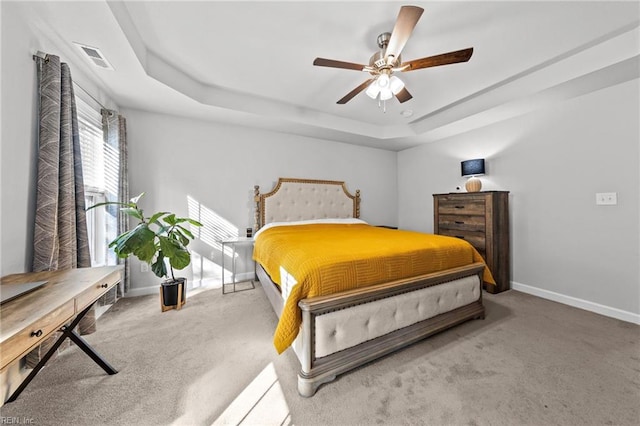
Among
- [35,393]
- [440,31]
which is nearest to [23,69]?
[35,393]

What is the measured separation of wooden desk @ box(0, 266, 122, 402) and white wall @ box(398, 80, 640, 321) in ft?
14.2

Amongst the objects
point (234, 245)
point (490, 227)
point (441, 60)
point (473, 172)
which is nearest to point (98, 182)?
point (234, 245)

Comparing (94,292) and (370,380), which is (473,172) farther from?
(94,292)

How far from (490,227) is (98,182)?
4.59m

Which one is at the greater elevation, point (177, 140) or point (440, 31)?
point (440, 31)

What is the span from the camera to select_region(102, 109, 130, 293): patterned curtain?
261 cm

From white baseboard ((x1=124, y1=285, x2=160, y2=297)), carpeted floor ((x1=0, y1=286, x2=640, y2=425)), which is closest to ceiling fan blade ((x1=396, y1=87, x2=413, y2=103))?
carpeted floor ((x1=0, y1=286, x2=640, y2=425))

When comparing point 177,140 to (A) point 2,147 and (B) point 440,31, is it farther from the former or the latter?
(B) point 440,31

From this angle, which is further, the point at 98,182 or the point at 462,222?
the point at 462,222

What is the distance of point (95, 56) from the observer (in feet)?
6.51

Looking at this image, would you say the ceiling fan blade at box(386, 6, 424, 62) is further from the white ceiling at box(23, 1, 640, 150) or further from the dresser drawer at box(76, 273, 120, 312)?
the dresser drawer at box(76, 273, 120, 312)

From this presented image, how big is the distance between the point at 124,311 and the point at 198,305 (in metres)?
0.73

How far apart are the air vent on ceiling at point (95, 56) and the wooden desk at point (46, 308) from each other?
1.77 m

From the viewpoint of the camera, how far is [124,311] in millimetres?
2520
